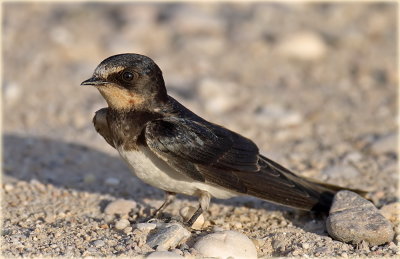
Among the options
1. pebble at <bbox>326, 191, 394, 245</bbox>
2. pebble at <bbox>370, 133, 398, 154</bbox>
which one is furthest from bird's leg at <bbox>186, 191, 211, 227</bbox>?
pebble at <bbox>370, 133, 398, 154</bbox>

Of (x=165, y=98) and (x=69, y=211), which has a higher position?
(x=165, y=98)

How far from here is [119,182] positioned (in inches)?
243

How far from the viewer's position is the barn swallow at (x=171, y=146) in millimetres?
4824

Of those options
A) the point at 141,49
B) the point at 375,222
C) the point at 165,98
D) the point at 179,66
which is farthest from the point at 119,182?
the point at 141,49

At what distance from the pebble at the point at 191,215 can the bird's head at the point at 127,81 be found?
0.86 m

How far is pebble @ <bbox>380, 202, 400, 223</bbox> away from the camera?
5.22m

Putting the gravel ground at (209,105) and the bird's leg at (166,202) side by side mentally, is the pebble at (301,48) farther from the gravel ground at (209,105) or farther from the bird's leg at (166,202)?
the bird's leg at (166,202)

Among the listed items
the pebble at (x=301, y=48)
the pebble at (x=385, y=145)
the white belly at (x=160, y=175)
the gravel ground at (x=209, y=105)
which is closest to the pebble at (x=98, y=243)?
the gravel ground at (x=209, y=105)

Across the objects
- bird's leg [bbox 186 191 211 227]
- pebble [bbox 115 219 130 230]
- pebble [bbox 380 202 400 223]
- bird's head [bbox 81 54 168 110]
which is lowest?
pebble [bbox 115 219 130 230]

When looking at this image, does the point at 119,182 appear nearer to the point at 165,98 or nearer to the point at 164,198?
the point at 164,198

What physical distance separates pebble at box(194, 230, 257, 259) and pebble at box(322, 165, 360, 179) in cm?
185

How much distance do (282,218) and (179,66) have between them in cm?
436

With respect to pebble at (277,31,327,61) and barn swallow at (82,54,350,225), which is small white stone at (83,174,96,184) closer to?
barn swallow at (82,54,350,225)

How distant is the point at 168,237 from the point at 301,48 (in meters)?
5.88
